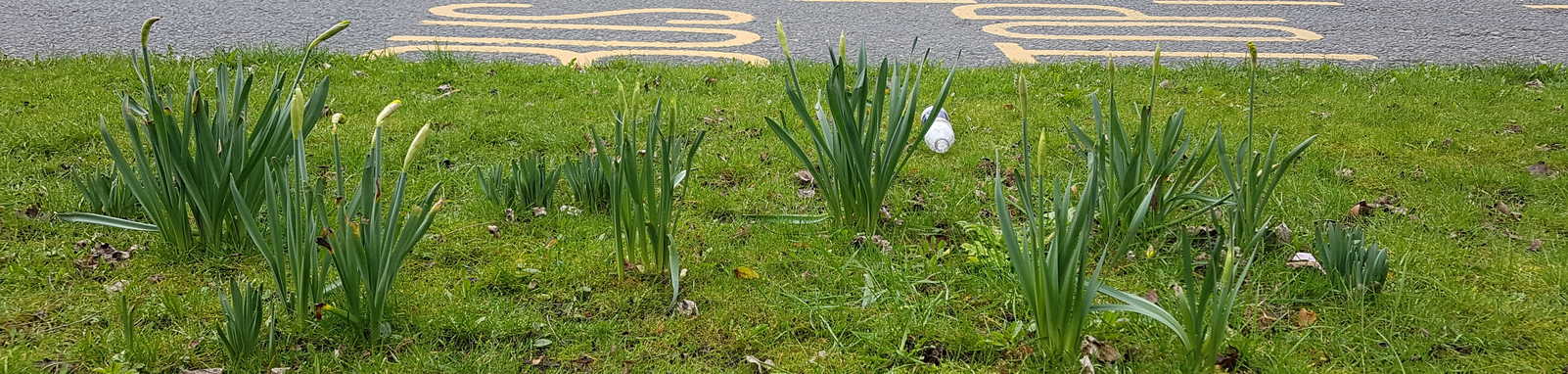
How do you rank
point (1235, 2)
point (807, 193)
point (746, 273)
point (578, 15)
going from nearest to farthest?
1. point (746, 273)
2. point (807, 193)
3. point (578, 15)
4. point (1235, 2)

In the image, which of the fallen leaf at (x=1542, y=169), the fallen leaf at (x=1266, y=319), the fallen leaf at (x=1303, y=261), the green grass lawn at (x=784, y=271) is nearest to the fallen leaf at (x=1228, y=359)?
the green grass lawn at (x=784, y=271)

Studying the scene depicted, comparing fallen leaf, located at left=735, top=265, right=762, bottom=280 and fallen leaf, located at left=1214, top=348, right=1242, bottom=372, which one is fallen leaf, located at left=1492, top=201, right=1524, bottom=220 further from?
fallen leaf, located at left=735, top=265, right=762, bottom=280

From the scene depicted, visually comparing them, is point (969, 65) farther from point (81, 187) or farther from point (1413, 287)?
point (81, 187)

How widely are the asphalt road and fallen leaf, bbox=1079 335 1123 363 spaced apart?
11.5 feet

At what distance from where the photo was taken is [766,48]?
19.9 ft

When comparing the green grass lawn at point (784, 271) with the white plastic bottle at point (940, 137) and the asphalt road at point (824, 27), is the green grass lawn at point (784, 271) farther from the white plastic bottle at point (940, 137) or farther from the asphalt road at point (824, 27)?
the asphalt road at point (824, 27)

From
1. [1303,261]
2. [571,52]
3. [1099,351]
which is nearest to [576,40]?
[571,52]

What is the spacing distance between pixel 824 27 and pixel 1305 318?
4581mm

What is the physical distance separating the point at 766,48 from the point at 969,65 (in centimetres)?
113

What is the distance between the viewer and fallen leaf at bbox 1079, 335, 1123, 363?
7.32 feet

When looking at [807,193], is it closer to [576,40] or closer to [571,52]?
[571,52]

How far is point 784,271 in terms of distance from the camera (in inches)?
107

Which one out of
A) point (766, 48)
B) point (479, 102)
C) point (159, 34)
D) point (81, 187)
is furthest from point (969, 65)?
point (159, 34)

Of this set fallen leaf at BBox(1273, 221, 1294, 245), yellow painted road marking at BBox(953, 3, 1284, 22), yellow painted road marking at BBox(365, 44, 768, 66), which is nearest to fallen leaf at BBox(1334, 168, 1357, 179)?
fallen leaf at BBox(1273, 221, 1294, 245)
